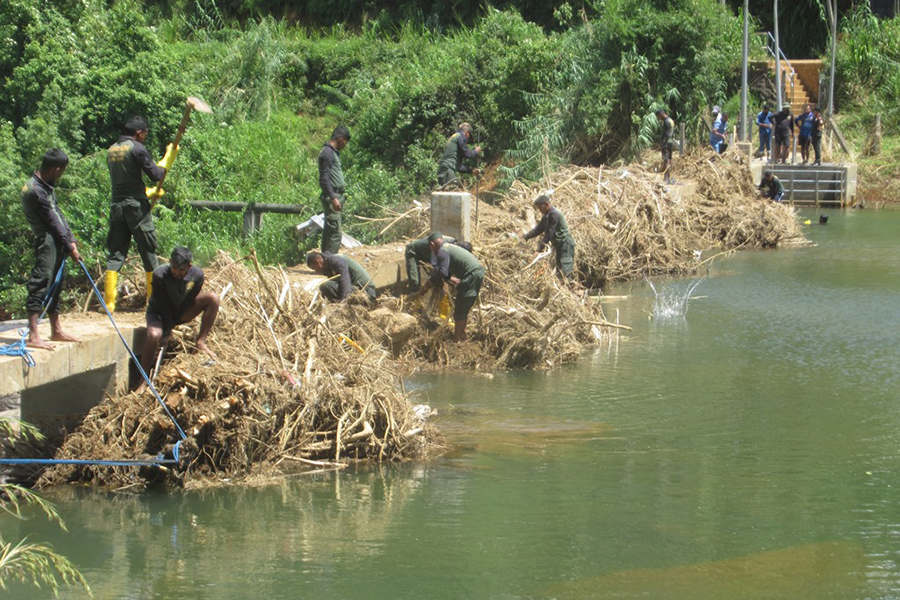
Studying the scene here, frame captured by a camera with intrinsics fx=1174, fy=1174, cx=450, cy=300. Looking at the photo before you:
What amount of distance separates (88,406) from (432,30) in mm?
27418

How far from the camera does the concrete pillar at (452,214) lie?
15.0 meters

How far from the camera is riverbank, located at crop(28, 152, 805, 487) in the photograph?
9102 mm

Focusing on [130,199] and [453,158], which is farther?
→ [453,158]

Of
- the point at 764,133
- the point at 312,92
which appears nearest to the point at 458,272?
the point at 764,133

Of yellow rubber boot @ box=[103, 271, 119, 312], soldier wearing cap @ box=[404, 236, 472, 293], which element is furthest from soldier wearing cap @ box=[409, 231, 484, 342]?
yellow rubber boot @ box=[103, 271, 119, 312]

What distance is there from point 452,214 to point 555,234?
59.8 inches

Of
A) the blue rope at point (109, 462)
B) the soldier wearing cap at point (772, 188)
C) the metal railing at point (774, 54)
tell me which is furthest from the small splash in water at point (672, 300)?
the metal railing at point (774, 54)

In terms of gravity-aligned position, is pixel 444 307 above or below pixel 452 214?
below

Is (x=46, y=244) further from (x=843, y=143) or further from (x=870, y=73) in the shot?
(x=870, y=73)

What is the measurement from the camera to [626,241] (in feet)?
64.2

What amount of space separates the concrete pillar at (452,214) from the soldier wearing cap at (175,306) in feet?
19.3

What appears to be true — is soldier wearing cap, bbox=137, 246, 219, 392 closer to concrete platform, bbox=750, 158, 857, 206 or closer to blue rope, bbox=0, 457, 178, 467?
blue rope, bbox=0, 457, 178, 467

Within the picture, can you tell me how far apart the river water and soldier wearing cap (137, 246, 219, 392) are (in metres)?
1.24

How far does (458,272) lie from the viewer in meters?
13.2
